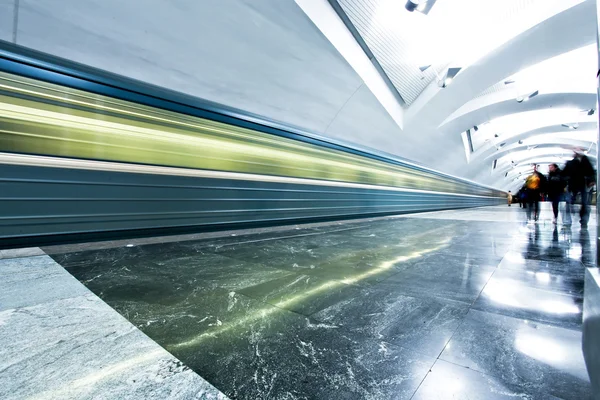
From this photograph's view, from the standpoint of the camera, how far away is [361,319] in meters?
1.58

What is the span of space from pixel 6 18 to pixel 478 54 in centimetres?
1029

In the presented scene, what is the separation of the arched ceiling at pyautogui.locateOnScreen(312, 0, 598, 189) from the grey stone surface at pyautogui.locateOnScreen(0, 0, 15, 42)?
5.21 metres

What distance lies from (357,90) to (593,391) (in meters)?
7.53

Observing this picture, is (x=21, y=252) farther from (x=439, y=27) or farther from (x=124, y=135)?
(x=439, y=27)

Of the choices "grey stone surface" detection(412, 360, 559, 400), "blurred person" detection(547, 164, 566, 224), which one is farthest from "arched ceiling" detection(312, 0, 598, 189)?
"grey stone surface" detection(412, 360, 559, 400)

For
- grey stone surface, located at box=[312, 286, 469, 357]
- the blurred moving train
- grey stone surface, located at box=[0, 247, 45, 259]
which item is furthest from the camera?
the blurred moving train

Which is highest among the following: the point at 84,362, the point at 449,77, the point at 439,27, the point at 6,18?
the point at 439,27

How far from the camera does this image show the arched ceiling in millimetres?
6926

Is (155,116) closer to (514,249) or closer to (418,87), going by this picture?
(514,249)

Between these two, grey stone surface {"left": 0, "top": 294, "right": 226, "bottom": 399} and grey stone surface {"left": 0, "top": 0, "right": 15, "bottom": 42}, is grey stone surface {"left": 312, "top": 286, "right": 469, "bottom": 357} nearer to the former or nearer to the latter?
grey stone surface {"left": 0, "top": 294, "right": 226, "bottom": 399}

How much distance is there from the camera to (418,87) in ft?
32.5

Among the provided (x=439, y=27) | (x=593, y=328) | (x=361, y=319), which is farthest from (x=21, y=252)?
(x=439, y=27)

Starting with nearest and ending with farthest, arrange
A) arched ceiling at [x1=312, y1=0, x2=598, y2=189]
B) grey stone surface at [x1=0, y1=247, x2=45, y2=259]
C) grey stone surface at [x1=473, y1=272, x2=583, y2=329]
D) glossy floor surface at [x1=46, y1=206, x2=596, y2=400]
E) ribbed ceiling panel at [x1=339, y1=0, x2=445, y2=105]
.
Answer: glossy floor surface at [x1=46, y1=206, x2=596, y2=400]
grey stone surface at [x1=473, y1=272, x2=583, y2=329]
grey stone surface at [x1=0, y1=247, x2=45, y2=259]
ribbed ceiling panel at [x1=339, y1=0, x2=445, y2=105]
arched ceiling at [x1=312, y1=0, x2=598, y2=189]

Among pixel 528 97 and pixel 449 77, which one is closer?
pixel 449 77
